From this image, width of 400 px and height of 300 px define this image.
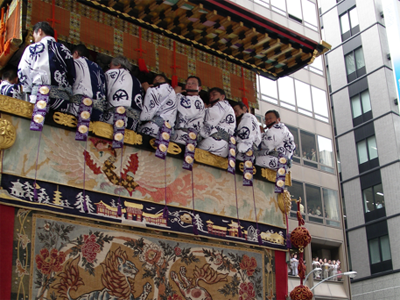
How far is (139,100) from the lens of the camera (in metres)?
7.11

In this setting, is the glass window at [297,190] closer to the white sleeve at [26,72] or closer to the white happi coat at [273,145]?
the white happi coat at [273,145]

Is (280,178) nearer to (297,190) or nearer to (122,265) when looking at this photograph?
(122,265)

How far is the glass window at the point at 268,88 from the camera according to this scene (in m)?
23.3

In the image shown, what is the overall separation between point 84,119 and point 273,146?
3.50m

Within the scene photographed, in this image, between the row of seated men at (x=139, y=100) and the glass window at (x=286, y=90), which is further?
the glass window at (x=286, y=90)

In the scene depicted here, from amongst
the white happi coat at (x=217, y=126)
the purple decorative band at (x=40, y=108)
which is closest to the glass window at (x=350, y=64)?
the white happi coat at (x=217, y=126)

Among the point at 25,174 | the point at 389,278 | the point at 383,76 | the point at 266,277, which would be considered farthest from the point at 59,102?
the point at 383,76

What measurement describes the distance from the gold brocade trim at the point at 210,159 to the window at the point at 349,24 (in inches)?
997

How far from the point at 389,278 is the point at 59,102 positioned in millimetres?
22358

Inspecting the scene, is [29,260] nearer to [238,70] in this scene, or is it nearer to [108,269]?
[108,269]

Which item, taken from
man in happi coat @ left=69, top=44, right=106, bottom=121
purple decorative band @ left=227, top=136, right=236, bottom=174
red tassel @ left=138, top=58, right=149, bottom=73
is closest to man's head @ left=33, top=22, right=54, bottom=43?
man in happi coat @ left=69, top=44, right=106, bottom=121

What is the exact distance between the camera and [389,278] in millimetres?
24547

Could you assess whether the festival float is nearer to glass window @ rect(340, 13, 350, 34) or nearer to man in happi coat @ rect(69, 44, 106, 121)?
man in happi coat @ rect(69, 44, 106, 121)

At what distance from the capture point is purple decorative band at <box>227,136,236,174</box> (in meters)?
7.72
